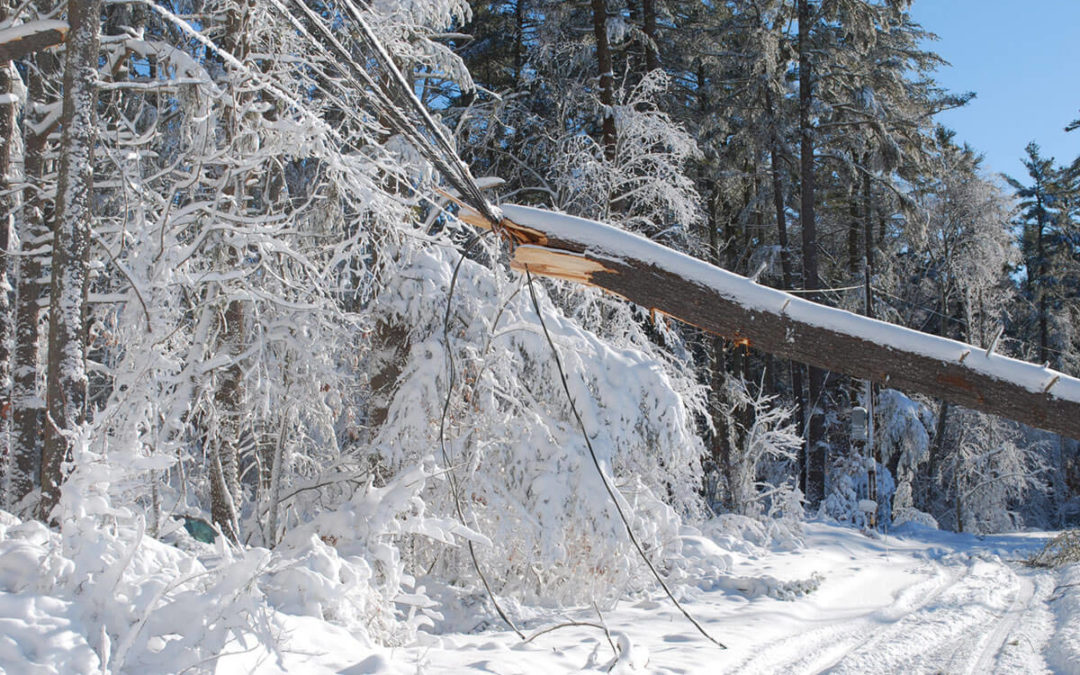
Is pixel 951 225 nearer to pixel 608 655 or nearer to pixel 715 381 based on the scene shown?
pixel 715 381

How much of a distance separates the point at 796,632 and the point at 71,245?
6897 mm

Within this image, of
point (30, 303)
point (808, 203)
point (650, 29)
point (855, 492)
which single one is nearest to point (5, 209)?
point (30, 303)

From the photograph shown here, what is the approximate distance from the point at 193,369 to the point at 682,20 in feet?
→ 53.6

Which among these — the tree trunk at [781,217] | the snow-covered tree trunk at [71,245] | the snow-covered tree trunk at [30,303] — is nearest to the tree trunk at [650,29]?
the tree trunk at [781,217]

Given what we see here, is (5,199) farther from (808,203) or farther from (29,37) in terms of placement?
(808,203)

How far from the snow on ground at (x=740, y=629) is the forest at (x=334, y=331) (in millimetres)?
210

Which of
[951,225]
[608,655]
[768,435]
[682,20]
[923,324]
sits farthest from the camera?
[923,324]

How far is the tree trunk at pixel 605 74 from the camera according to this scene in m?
13.5

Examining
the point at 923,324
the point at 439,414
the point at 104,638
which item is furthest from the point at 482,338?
the point at 923,324

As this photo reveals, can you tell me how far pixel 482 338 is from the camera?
8.23m

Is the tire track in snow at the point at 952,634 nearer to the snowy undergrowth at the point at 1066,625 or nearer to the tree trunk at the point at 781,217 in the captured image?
the snowy undergrowth at the point at 1066,625

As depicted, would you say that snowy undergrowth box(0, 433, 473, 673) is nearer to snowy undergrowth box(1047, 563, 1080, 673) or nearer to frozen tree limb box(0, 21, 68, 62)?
frozen tree limb box(0, 21, 68, 62)

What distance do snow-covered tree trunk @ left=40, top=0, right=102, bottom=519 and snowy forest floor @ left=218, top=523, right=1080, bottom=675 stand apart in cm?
215

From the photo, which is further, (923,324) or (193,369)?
(923,324)
